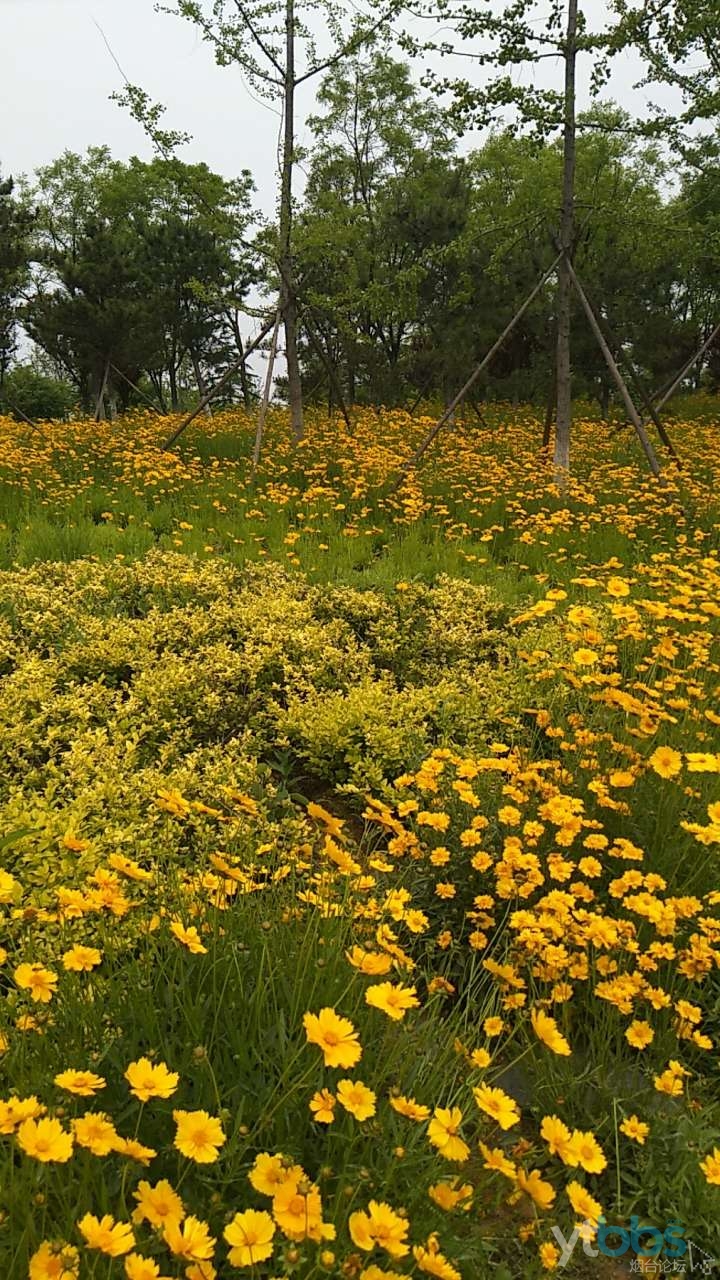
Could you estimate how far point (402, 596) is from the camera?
4977mm

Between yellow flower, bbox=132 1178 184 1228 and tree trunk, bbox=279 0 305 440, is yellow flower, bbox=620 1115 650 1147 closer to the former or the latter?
yellow flower, bbox=132 1178 184 1228

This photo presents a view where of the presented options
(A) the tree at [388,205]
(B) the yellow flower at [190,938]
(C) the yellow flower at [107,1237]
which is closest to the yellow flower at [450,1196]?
(C) the yellow flower at [107,1237]

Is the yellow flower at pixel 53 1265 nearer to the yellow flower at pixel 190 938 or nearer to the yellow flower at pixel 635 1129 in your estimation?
the yellow flower at pixel 190 938

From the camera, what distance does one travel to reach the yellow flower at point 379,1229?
97 centimetres

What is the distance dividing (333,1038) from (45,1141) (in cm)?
43

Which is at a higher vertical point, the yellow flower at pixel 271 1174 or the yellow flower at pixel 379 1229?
the yellow flower at pixel 271 1174

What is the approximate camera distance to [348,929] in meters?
1.76

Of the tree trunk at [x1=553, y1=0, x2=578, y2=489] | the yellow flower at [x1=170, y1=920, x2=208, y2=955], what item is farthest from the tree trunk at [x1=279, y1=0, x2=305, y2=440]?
the yellow flower at [x1=170, y1=920, x2=208, y2=955]

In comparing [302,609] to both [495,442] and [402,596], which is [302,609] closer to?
[402,596]

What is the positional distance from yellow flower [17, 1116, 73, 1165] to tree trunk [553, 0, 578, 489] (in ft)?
26.5

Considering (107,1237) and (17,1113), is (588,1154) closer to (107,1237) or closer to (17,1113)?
(107,1237)

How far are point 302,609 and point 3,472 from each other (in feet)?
19.2

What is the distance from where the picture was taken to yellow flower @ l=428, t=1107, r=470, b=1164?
1.10 m

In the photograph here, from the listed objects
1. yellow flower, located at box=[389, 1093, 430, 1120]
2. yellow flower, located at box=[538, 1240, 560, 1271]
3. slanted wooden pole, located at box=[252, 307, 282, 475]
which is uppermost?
slanted wooden pole, located at box=[252, 307, 282, 475]
